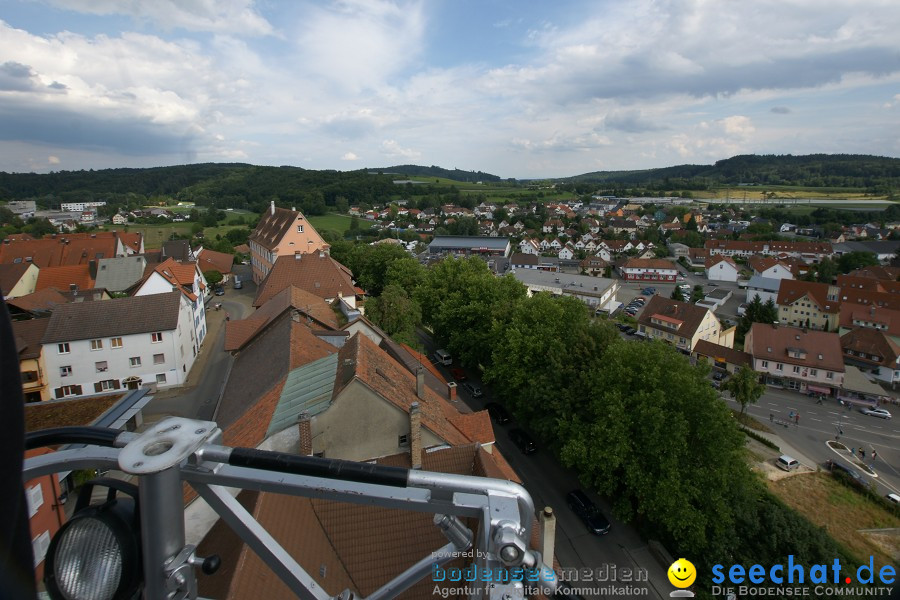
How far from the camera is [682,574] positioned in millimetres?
16672

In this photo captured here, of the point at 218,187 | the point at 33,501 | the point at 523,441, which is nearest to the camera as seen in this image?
the point at 33,501

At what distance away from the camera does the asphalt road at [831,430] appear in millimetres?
29312

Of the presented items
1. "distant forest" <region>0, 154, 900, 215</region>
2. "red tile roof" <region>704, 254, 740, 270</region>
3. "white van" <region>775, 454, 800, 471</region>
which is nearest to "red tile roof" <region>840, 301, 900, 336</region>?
"red tile roof" <region>704, 254, 740, 270</region>

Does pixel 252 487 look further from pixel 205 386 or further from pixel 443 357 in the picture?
pixel 443 357

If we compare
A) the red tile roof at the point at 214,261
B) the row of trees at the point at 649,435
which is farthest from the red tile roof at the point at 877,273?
the red tile roof at the point at 214,261

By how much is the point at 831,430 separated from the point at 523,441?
24.7 m

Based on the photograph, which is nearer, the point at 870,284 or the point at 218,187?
the point at 870,284

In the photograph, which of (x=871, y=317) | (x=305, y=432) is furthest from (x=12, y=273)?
(x=871, y=317)

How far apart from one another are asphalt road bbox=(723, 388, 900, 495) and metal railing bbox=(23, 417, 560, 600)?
35176 millimetres

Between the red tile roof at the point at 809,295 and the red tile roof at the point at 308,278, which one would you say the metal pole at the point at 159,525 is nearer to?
the red tile roof at the point at 308,278

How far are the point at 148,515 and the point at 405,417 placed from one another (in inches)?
468

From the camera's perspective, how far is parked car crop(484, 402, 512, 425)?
2702 cm

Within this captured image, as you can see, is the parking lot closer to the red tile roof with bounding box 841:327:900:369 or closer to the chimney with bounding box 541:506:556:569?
the red tile roof with bounding box 841:327:900:369

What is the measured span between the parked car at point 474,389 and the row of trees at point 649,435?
13.4 feet
